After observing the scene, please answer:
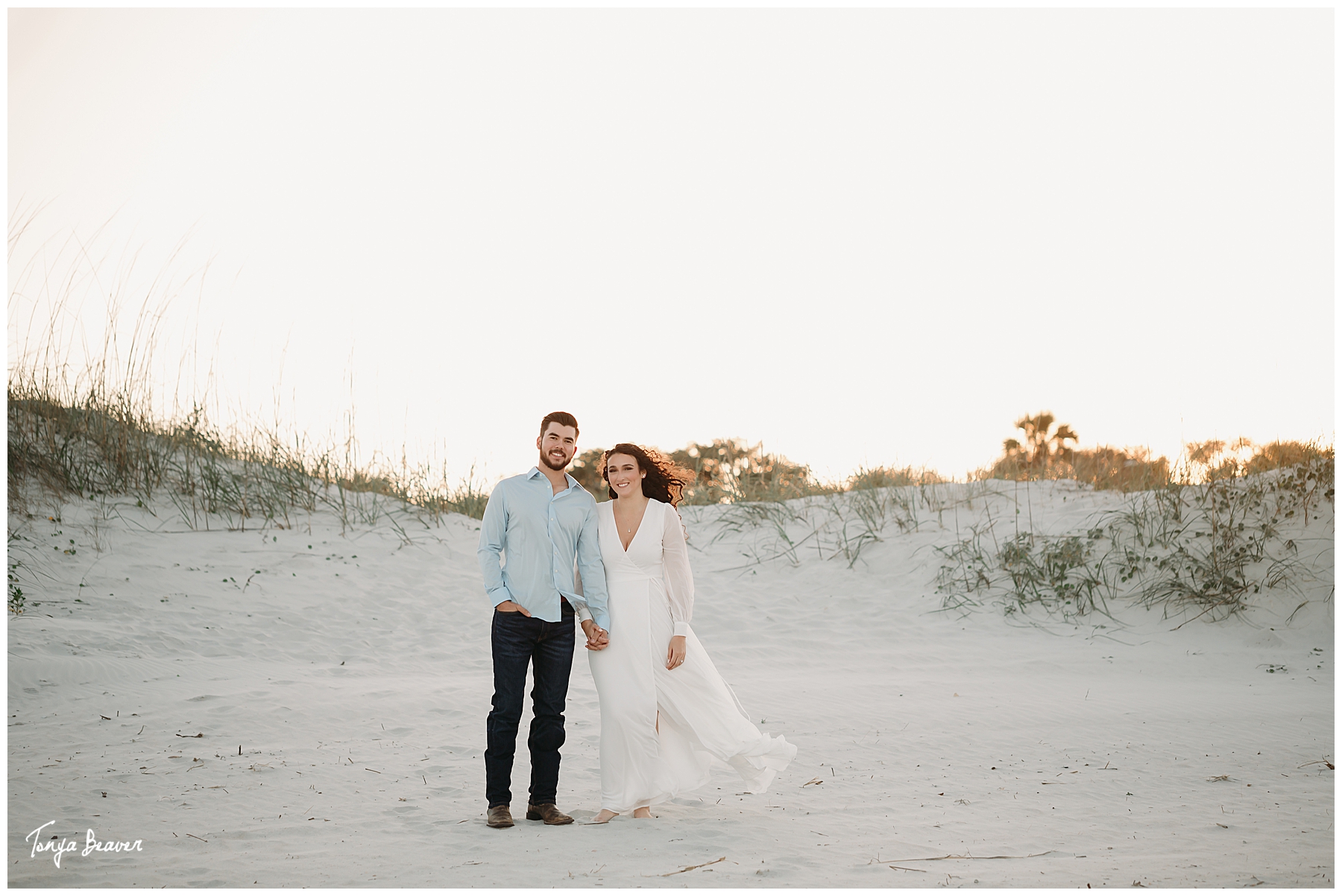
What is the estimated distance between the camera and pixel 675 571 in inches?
173

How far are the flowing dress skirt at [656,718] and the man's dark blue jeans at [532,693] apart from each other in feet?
0.54

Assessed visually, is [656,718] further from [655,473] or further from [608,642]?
[655,473]

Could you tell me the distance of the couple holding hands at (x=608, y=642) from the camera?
4.16 m

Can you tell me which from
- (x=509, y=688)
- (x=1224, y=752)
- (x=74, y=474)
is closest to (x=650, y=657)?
(x=509, y=688)

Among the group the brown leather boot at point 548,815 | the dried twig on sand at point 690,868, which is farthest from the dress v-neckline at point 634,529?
the dried twig on sand at point 690,868

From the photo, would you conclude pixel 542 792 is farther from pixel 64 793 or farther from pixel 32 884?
pixel 64 793

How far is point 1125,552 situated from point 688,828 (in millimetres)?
8514

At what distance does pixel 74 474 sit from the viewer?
444 inches

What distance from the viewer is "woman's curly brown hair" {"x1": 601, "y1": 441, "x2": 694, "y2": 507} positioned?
443 cm
